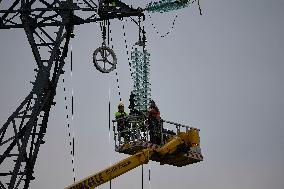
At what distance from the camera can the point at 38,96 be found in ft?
42.9

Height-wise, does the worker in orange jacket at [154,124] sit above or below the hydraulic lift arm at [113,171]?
above

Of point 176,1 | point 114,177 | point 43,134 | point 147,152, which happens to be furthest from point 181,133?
point 176,1

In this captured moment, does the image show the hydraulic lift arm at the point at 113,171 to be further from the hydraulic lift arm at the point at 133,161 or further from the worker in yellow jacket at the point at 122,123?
the worker in yellow jacket at the point at 122,123

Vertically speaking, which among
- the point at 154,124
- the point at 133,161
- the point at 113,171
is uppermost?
the point at 154,124

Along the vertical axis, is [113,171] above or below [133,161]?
below

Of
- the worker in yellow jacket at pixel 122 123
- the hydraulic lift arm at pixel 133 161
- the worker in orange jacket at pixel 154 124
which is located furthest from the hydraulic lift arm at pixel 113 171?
the worker in yellow jacket at pixel 122 123

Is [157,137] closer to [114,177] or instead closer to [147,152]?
[147,152]

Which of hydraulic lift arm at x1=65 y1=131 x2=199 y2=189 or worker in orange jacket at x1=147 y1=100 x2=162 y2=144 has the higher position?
worker in orange jacket at x1=147 y1=100 x2=162 y2=144

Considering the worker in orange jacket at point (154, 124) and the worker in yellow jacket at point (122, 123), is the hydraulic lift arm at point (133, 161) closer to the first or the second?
the worker in orange jacket at point (154, 124)

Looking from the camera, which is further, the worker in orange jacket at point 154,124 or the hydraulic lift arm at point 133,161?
the worker in orange jacket at point 154,124

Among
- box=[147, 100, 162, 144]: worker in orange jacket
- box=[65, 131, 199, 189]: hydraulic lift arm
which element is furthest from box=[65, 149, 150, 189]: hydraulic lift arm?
box=[147, 100, 162, 144]: worker in orange jacket

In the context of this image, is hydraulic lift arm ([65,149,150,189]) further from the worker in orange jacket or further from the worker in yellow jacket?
the worker in yellow jacket

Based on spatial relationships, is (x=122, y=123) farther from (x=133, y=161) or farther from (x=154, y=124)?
(x=133, y=161)

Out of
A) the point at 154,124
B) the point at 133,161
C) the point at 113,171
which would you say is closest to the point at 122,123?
the point at 154,124
